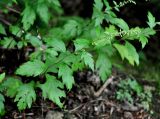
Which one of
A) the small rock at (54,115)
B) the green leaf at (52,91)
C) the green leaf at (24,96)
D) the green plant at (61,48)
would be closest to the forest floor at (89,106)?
the small rock at (54,115)

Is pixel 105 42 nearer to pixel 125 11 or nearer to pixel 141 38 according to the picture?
pixel 141 38

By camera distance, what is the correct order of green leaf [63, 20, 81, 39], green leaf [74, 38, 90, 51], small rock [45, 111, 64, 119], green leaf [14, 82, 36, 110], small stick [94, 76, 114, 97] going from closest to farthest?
green leaf [74, 38, 90, 51] → green leaf [14, 82, 36, 110] → small rock [45, 111, 64, 119] → green leaf [63, 20, 81, 39] → small stick [94, 76, 114, 97]

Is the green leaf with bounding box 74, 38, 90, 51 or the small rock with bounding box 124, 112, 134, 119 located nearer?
the green leaf with bounding box 74, 38, 90, 51

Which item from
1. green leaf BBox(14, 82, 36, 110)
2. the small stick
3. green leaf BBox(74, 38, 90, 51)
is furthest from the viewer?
the small stick

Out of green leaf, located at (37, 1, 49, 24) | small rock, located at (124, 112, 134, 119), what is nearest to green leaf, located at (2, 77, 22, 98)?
green leaf, located at (37, 1, 49, 24)

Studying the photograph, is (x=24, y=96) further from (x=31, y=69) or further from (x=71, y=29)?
(x=71, y=29)

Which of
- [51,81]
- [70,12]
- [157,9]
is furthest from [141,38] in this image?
[70,12]

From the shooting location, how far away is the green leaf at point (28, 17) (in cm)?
358

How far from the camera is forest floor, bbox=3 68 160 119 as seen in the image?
3.55 metres

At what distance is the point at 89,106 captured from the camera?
3764mm

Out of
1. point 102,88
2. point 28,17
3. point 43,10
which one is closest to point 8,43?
point 28,17

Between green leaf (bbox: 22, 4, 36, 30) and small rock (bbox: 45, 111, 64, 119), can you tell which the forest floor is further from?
green leaf (bbox: 22, 4, 36, 30)

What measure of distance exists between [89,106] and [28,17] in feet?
3.88

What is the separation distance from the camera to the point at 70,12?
618 centimetres
